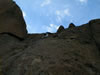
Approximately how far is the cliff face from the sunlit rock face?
0.78 metres

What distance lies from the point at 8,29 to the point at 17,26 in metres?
1.05

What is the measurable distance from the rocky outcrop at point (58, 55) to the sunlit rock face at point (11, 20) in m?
0.87

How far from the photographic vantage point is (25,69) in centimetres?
815

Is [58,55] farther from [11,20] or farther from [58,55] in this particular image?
[11,20]

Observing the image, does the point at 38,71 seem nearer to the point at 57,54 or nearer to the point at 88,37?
the point at 57,54

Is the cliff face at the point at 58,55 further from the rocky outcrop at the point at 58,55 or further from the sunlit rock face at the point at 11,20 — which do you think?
the sunlit rock face at the point at 11,20

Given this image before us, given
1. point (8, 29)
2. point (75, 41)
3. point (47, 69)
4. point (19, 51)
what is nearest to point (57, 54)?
point (47, 69)

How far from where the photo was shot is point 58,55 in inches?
349

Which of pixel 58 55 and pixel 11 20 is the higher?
pixel 11 20

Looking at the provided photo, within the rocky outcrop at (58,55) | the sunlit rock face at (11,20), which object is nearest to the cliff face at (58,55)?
the rocky outcrop at (58,55)

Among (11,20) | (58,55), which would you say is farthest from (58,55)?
(11,20)

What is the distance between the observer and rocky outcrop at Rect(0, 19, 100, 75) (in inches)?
305

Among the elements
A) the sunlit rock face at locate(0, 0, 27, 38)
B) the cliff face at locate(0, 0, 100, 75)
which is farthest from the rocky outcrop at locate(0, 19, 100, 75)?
the sunlit rock face at locate(0, 0, 27, 38)

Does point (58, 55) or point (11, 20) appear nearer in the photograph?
point (58, 55)
